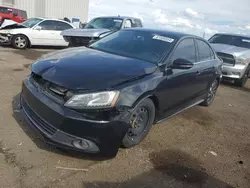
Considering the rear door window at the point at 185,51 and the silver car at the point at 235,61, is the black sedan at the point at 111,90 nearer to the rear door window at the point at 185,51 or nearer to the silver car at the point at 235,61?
the rear door window at the point at 185,51

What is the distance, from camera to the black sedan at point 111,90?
8.67 ft

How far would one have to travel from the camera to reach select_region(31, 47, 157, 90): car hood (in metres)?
2.75

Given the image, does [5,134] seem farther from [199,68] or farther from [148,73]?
[199,68]

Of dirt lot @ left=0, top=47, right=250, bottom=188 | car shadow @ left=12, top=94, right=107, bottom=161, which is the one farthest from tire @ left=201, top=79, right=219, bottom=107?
car shadow @ left=12, top=94, right=107, bottom=161

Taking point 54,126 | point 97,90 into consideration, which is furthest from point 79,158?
point 97,90

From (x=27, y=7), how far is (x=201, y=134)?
24377 millimetres

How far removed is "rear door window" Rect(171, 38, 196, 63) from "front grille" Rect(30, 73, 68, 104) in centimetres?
173

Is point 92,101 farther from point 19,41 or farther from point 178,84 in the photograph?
point 19,41

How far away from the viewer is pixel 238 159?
3.52 metres

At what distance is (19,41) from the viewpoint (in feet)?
33.8

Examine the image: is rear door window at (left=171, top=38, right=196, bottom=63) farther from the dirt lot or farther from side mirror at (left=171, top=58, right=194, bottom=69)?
the dirt lot

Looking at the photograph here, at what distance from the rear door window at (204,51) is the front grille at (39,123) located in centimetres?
302

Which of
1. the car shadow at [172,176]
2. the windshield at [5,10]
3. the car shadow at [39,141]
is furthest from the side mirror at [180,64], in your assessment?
the windshield at [5,10]

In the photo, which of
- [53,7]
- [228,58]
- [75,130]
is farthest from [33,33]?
[53,7]
